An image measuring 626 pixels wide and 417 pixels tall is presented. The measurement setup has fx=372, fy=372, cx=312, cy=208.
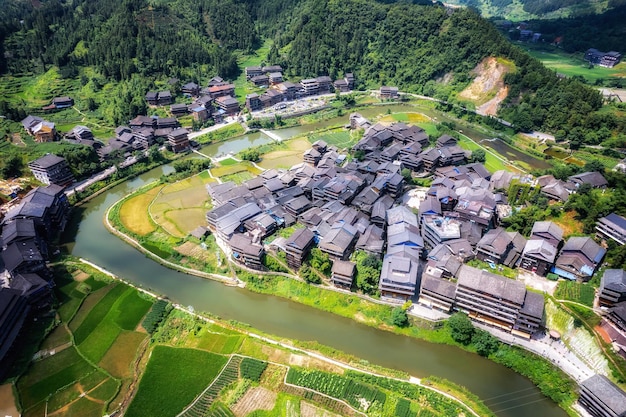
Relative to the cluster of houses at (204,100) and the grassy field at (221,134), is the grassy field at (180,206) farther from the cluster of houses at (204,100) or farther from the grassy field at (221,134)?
the cluster of houses at (204,100)

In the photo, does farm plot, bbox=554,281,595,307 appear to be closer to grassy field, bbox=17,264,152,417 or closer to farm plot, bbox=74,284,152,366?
grassy field, bbox=17,264,152,417

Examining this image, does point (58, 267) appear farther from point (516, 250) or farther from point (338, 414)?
point (516, 250)

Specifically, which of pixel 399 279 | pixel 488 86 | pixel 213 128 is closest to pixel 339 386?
pixel 399 279

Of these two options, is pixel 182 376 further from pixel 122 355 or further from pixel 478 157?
pixel 478 157

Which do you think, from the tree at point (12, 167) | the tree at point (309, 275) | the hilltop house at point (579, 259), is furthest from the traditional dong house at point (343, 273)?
the tree at point (12, 167)

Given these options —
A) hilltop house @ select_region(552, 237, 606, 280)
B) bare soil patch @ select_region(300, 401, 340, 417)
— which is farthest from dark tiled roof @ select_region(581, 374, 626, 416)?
bare soil patch @ select_region(300, 401, 340, 417)
